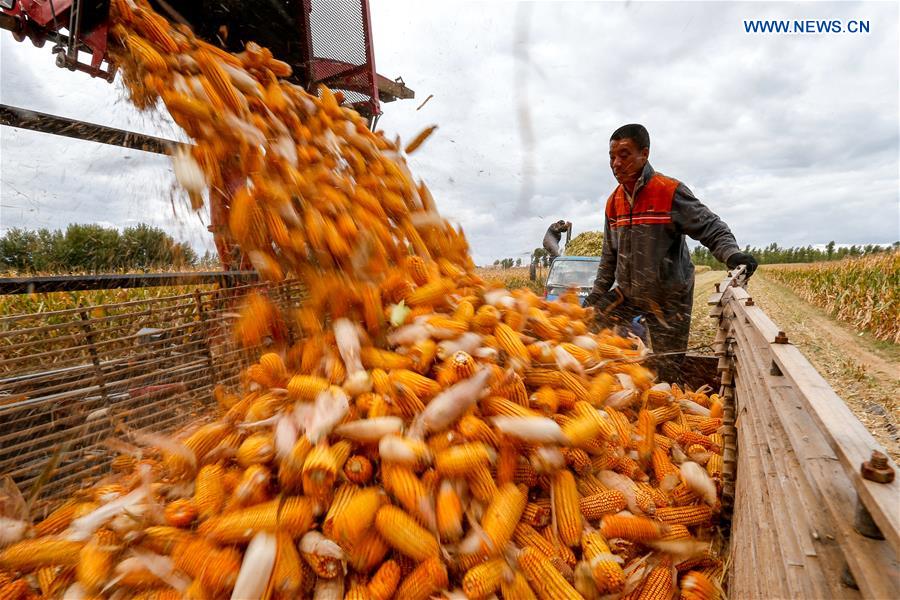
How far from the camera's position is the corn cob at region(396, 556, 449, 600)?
1377 mm

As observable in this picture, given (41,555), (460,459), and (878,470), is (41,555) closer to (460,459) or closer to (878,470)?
(460,459)

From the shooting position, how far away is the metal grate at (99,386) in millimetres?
2029

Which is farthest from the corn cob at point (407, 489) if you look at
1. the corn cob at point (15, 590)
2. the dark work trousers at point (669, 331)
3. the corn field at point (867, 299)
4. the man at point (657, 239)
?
the corn field at point (867, 299)

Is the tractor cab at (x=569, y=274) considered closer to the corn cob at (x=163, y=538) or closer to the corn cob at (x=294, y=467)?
the corn cob at (x=294, y=467)

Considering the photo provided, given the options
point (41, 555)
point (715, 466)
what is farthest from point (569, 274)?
point (41, 555)

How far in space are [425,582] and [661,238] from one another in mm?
2805

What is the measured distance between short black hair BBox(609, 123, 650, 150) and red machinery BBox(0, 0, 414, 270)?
173 cm

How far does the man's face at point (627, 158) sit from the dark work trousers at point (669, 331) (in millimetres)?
940

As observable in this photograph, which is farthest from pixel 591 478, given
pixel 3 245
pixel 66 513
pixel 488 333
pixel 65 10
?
pixel 3 245

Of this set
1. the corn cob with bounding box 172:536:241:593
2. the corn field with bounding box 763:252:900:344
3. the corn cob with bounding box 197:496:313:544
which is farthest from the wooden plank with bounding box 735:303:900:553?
the corn field with bounding box 763:252:900:344

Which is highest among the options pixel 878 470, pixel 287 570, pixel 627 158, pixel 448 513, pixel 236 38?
pixel 236 38

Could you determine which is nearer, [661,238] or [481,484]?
[481,484]

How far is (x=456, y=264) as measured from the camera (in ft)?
8.57

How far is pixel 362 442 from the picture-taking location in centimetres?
155
